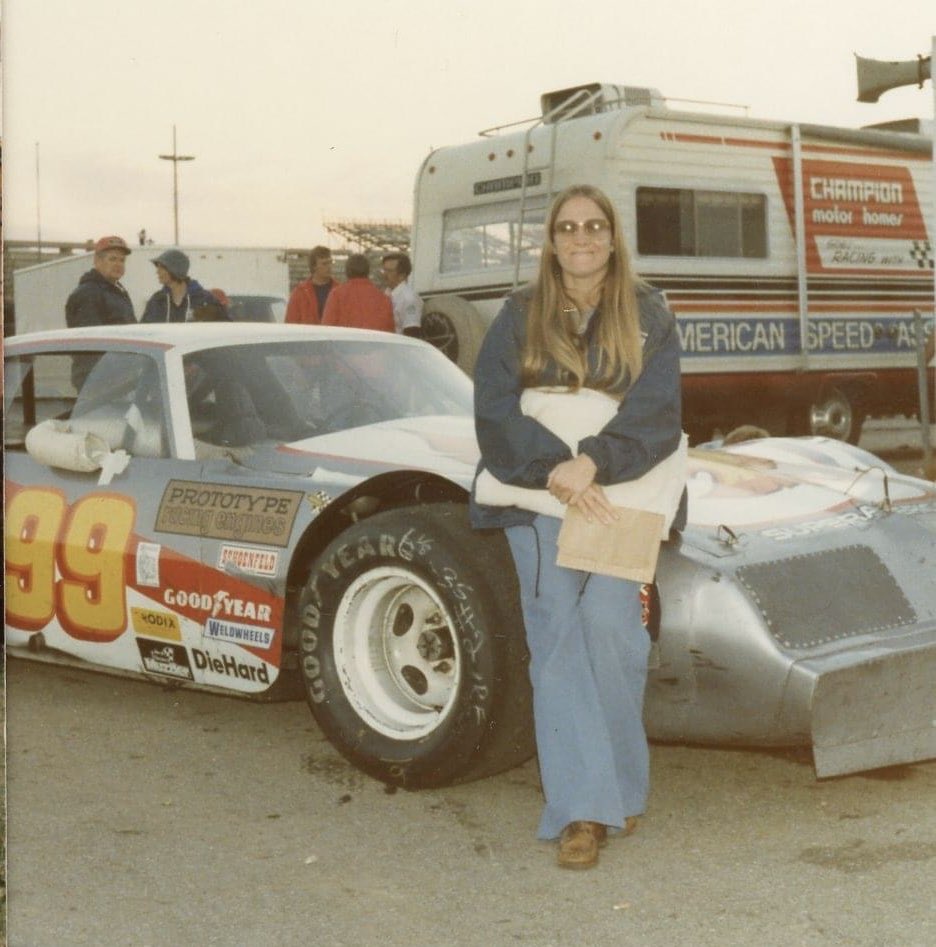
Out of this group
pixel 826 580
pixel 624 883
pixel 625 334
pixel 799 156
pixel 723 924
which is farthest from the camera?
pixel 799 156

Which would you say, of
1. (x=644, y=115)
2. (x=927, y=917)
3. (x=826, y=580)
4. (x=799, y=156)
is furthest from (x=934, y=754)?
(x=799, y=156)

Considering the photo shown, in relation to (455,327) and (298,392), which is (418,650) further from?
(455,327)

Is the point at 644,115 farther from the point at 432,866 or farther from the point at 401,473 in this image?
the point at 432,866

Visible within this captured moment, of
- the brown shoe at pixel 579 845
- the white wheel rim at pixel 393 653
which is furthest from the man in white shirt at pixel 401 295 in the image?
the brown shoe at pixel 579 845

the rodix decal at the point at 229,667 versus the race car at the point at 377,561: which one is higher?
the race car at the point at 377,561

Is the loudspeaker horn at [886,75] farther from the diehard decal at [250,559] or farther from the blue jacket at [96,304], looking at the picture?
the blue jacket at [96,304]

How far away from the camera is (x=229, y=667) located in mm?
4527

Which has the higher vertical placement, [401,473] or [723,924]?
[401,473]

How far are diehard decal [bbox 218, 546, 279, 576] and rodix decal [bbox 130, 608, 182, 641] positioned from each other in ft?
0.89

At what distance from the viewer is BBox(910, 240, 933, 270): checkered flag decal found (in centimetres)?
1387

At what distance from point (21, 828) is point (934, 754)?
2338 mm

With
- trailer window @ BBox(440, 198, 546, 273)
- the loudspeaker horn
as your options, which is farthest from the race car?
trailer window @ BBox(440, 198, 546, 273)

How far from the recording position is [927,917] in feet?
10.7

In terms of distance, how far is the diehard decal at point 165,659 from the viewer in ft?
15.3
